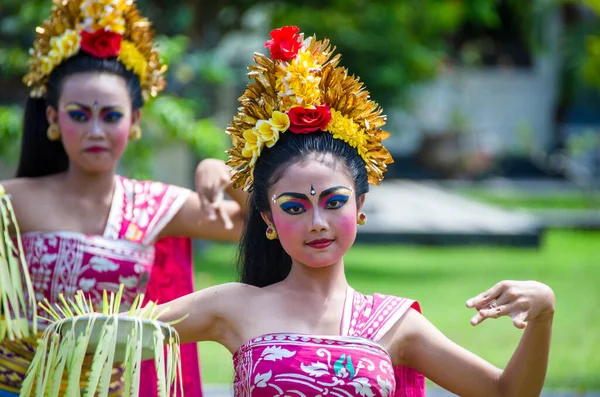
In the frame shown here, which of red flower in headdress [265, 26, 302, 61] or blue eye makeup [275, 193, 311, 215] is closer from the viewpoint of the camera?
blue eye makeup [275, 193, 311, 215]

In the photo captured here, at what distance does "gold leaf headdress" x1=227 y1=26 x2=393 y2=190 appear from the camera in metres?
3.22

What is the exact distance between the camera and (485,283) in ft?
36.3

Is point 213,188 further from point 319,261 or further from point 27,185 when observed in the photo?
point 319,261

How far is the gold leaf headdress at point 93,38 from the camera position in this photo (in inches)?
171

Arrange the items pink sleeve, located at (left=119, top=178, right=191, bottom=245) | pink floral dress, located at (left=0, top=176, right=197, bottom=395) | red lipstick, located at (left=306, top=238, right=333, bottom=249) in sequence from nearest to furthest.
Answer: red lipstick, located at (left=306, top=238, right=333, bottom=249) < pink floral dress, located at (left=0, top=176, right=197, bottom=395) < pink sleeve, located at (left=119, top=178, right=191, bottom=245)

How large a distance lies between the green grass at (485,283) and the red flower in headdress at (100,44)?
123 inches

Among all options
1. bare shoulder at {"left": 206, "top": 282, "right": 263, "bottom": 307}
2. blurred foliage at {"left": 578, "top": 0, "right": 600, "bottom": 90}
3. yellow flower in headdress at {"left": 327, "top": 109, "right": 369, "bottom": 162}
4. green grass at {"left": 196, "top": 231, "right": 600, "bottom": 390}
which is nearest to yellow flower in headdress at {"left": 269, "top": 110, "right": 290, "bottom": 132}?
yellow flower in headdress at {"left": 327, "top": 109, "right": 369, "bottom": 162}

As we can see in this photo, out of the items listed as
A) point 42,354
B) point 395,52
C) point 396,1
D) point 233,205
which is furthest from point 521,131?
point 42,354

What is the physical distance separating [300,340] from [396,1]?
32.2 ft

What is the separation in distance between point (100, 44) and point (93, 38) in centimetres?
4

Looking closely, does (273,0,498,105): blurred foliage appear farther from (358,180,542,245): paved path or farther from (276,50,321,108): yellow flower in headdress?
(276,50,321,108): yellow flower in headdress

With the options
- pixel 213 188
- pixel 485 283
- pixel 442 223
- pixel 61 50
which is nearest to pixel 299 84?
pixel 213 188

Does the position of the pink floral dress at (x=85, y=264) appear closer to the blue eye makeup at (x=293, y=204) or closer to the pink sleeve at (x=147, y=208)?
the pink sleeve at (x=147, y=208)

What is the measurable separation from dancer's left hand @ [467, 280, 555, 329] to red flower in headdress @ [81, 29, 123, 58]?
204cm
